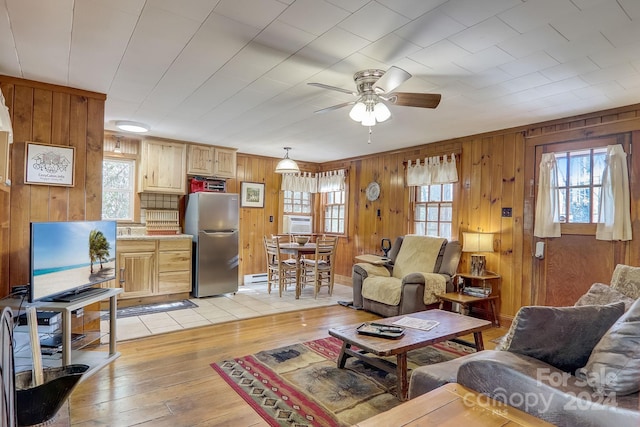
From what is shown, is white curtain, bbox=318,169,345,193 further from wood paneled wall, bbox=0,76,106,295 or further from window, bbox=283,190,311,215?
wood paneled wall, bbox=0,76,106,295

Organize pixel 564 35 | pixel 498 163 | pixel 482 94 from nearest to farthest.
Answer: pixel 564 35
pixel 482 94
pixel 498 163

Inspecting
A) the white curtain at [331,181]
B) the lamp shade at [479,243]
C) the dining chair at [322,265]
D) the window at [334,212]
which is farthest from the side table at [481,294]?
the white curtain at [331,181]

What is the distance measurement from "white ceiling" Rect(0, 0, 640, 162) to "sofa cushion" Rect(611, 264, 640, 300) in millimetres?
1387

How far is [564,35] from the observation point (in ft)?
6.73

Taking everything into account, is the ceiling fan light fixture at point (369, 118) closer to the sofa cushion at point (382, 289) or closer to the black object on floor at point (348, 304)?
the sofa cushion at point (382, 289)

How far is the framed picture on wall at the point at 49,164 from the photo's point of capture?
9.53 ft

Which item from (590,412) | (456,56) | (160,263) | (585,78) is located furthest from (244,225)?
(590,412)

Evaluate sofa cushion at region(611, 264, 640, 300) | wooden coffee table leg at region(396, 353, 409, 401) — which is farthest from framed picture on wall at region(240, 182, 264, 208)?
sofa cushion at region(611, 264, 640, 300)

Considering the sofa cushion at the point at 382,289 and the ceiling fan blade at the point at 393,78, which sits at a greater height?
the ceiling fan blade at the point at 393,78

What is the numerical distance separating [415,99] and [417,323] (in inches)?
67.9

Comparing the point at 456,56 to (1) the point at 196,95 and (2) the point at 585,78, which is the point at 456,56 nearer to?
(2) the point at 585,78

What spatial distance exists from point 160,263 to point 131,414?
2.94 metres

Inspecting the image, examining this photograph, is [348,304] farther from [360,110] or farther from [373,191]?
[360,110]

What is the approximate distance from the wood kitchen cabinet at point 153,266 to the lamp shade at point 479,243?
3.79m
